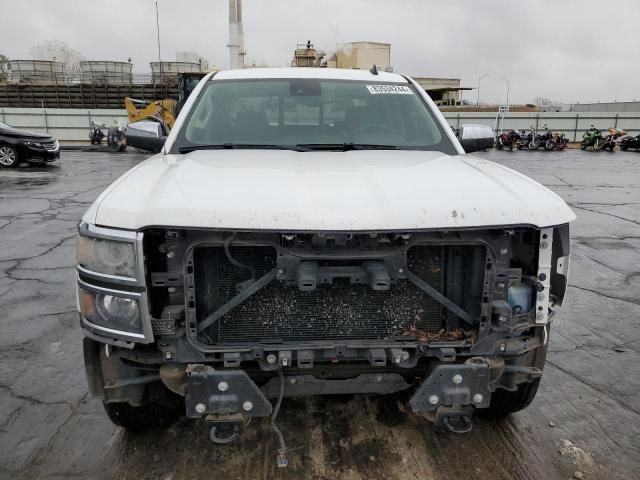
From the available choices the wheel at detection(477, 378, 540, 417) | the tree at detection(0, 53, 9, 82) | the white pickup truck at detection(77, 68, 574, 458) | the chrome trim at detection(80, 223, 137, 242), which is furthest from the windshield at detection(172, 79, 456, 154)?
the tree at detection(0, 53, 9, 82)

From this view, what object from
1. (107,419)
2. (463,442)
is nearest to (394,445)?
(463,442)

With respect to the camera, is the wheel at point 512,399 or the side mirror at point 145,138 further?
the side mirror at point 145,138

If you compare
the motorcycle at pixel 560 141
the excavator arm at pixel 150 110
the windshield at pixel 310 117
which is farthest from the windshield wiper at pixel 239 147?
the motorcycle at pixel 560 141

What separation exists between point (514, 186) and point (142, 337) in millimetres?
1756

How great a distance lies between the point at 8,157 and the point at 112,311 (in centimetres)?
1537

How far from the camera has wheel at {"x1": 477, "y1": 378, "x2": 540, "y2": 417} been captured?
104 inches

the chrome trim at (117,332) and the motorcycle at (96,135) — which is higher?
the motorcycle at (96,135)

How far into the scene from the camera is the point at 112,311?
1.98 meters

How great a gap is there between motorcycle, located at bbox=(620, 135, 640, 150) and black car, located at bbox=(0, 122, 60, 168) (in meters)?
25.2

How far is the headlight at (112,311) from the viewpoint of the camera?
195 centimetres

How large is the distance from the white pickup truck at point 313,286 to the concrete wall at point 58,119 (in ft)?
89.4

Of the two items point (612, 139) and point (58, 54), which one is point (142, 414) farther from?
point (58, 54)

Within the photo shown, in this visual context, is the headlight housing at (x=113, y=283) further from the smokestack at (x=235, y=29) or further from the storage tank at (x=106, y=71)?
the storage tank at (x=106, y=71)

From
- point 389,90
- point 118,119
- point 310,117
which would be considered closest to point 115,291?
point 310,117
